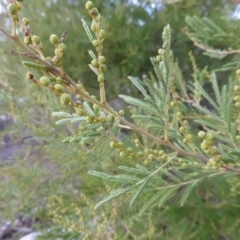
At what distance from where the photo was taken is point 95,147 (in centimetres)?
104

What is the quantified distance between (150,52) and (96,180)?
1.01 metres

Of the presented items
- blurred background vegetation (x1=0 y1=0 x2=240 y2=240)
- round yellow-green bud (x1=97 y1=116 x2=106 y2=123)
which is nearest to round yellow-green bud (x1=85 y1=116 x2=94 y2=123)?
round yellow-green bud (x1=97 y1=116 x2=106 y2=123)

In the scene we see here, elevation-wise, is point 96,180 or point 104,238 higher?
point 96,180

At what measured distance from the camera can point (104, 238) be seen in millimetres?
898

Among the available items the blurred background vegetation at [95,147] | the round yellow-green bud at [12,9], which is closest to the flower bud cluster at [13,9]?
the round yellow-green bud at [12,9]

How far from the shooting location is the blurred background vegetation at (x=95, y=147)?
1059 mm

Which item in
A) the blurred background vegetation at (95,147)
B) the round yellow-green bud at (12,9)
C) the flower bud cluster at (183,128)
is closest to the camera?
the round yellow-green bud at (12,9)

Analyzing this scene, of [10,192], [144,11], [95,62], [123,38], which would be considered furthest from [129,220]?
[144,11]

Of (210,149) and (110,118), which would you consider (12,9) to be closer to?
(110,118)

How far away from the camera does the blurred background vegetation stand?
41.7 inches

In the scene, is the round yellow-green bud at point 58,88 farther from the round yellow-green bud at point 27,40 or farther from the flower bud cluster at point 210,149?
the flower bud cluster at point 210,149

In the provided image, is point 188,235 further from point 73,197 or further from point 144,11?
point 144,11

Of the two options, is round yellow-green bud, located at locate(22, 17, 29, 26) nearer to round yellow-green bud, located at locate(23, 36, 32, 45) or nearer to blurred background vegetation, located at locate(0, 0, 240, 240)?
round yellow-green bud, located at locate(23, 36, 32, 45)

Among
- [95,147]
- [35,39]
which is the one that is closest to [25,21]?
[35,39]
